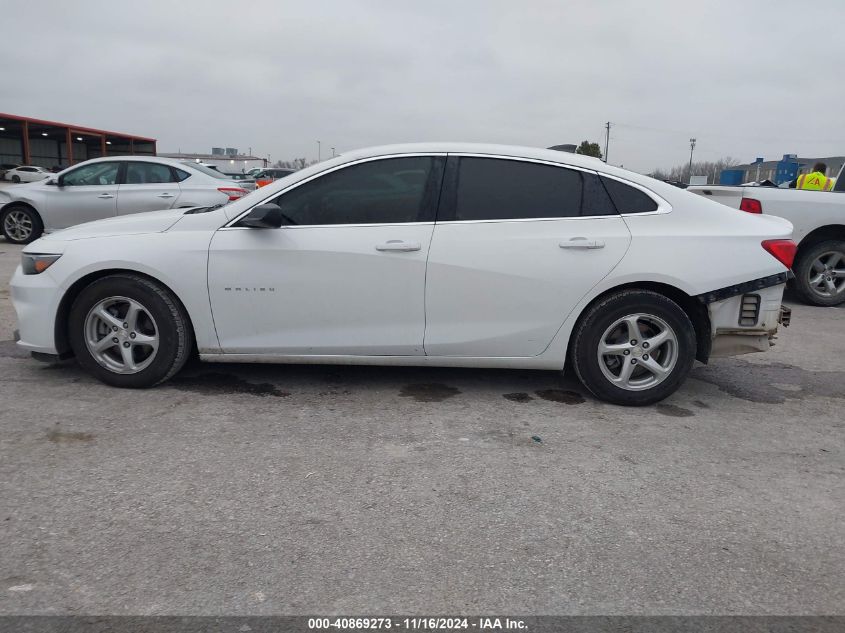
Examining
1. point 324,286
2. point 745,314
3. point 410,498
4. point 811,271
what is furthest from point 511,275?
point 811,271

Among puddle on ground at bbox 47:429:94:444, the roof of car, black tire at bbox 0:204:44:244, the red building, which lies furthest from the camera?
the red building

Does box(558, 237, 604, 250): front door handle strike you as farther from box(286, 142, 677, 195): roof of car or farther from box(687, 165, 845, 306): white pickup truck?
box(687, 165, 845, 306): white pickup truck

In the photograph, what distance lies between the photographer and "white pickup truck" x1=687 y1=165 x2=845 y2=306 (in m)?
7.77

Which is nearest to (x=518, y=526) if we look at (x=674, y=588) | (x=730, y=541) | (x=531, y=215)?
(x=674, y=588)

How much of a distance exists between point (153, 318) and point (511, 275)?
2.26 meters

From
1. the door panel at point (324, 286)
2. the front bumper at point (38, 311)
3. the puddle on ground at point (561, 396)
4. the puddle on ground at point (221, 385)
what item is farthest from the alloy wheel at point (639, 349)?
the front bumper at point (38, 311)

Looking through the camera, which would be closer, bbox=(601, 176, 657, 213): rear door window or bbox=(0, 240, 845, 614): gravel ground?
bbox=(0, 240, 845, 614): gravel ground

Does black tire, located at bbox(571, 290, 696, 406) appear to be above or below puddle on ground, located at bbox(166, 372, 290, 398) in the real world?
above

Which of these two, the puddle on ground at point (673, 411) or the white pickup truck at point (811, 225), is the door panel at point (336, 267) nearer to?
the puddle on ground at point (673, 411)

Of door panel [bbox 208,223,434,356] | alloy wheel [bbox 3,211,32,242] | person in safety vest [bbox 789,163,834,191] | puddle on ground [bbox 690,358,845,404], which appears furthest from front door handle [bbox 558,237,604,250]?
alloy wheel [bbox 3,211,32,242]

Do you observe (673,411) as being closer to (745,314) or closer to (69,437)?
(745,314)

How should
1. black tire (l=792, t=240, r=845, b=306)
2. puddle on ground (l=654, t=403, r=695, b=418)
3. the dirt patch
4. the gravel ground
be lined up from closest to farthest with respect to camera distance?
the gravel ground < puddle on ground (l=654, t=403, r=695, b=418) < the dirt patch < black tire (l=792, t=240, r=845, b=306)

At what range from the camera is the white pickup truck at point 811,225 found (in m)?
7.77

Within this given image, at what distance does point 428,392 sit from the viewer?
4.39m
